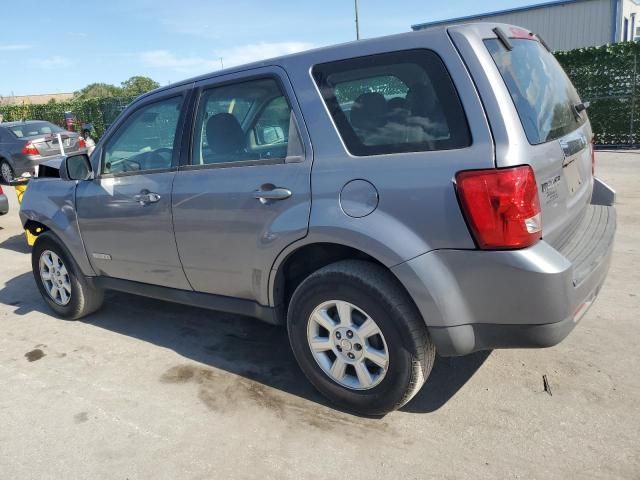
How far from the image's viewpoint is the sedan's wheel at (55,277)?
456 centimetres

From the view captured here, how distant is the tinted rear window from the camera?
2549 millimetres

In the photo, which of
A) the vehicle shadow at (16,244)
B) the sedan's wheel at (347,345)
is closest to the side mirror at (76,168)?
the sedan's wheel at (347,345)

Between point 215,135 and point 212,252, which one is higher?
point 215,135

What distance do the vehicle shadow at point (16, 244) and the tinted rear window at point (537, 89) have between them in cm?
659

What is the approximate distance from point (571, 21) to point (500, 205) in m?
26.2

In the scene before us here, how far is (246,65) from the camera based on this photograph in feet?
10.7

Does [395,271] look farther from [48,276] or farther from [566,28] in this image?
[566,28]

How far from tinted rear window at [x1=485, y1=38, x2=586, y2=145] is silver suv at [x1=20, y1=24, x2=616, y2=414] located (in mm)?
14

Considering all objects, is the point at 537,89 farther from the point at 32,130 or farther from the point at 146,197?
the point at 32,130

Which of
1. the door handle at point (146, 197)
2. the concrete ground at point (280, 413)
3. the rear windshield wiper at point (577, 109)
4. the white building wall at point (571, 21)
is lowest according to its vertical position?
the concrete ground at point (280, 413)

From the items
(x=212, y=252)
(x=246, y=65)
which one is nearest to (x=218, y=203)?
(x=212, y=252)

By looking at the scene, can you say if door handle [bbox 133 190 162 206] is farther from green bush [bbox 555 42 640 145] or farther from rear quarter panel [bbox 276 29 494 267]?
green bush [bbox 555 42 640 145]

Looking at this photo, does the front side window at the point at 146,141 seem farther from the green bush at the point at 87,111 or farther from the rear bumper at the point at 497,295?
the green bush at the point at 87,111

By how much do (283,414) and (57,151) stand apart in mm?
12594
